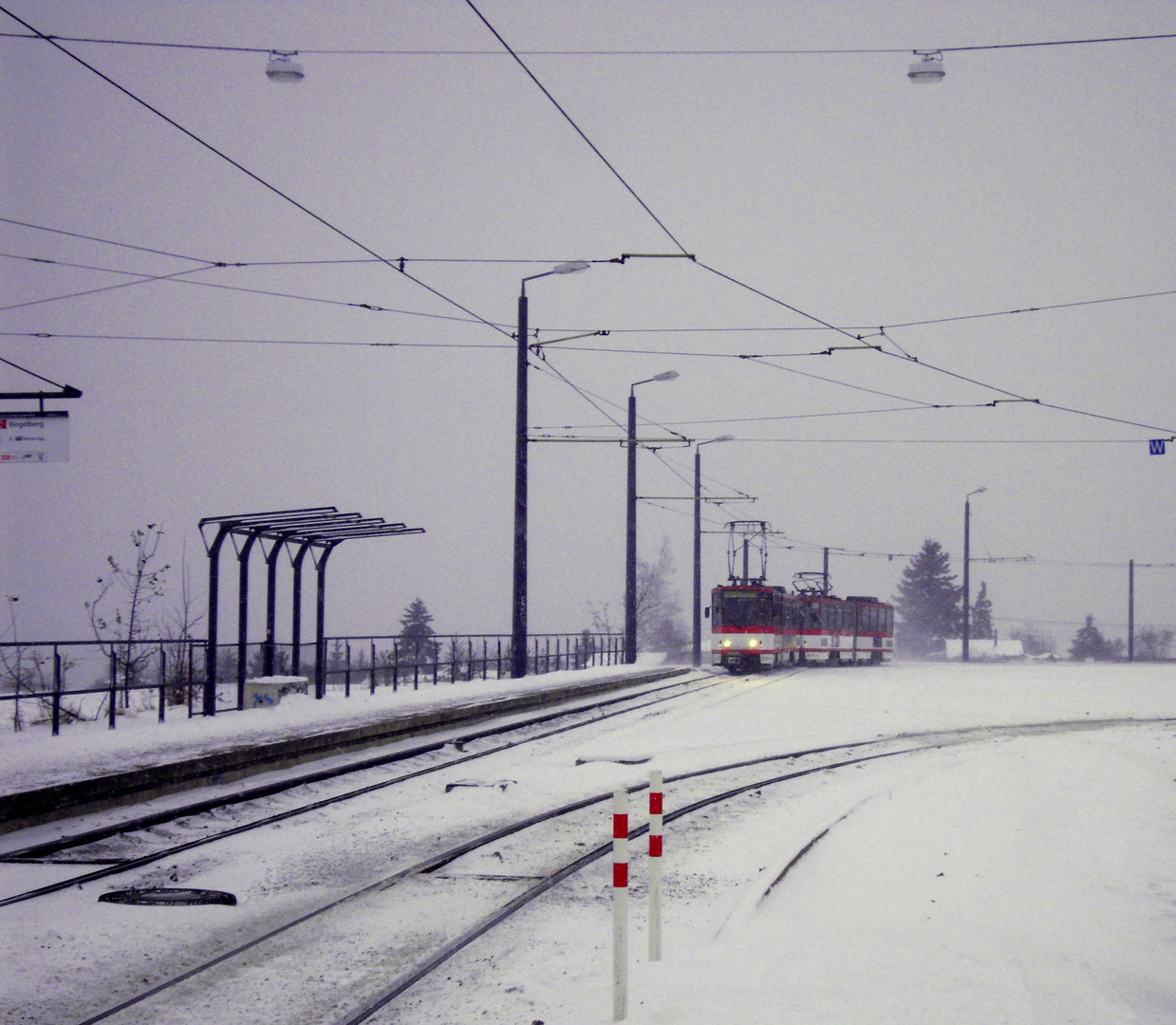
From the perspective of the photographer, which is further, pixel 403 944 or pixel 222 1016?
pixel 403 944

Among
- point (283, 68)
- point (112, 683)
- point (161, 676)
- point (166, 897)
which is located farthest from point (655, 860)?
point (161, 676)

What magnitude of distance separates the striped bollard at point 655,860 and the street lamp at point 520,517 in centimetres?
2010

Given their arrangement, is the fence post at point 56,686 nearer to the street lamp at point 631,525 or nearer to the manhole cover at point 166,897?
the manhole cover at point 166,897

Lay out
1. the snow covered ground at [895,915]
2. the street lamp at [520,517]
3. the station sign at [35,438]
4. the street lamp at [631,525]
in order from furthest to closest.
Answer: the street lamp at [631,525] < the street lamp at [520,517] < the station sign at [35,438] < the snow covered ground at [895,915]

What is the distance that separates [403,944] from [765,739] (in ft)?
41.5

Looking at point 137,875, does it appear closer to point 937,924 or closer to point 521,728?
point 937,924

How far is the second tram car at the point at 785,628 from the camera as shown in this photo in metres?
41.2

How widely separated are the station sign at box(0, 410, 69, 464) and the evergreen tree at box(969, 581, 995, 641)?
392 feet

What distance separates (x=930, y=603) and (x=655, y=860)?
10936cm

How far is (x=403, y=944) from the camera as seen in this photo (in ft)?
22.7

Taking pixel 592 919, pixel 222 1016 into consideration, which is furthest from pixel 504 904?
pixel 222 1016

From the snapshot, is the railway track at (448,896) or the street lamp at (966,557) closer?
the railway track at (448,896)

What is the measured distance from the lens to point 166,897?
7.96 m

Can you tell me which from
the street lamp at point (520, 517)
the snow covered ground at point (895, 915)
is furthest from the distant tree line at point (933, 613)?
the snow covered ground at point (895, 915)
